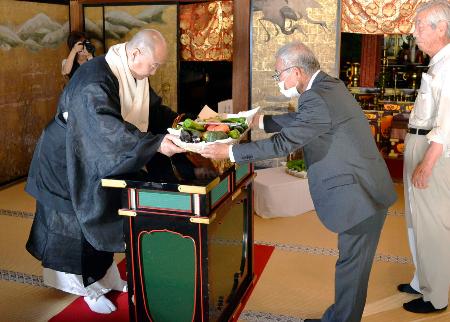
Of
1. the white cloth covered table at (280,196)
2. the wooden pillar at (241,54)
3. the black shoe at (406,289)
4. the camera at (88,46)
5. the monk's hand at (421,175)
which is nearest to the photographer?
the monk's hand at (421,175)

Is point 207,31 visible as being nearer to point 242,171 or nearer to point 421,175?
point 242,171

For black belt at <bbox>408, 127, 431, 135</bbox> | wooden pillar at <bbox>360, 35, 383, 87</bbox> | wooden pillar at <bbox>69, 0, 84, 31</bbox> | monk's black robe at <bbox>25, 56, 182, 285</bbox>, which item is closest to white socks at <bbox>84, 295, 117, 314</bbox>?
monk's black robe at <bbox>25, 56, 182, 285</bbox>

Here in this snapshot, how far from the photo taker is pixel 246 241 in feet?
10.5

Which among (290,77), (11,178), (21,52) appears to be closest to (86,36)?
(21,52)

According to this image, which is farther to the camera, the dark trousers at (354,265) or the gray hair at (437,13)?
the gray hair at (437,13)

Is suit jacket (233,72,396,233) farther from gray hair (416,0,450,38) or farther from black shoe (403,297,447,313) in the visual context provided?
black shoe (403,297,447,313)

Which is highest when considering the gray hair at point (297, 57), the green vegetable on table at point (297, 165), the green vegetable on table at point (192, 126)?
the gray hair at point (297, 57)

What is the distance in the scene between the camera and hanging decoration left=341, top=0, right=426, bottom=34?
4934 mm

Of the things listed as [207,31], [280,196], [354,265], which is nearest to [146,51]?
[354,265]

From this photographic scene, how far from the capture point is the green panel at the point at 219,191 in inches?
92.2

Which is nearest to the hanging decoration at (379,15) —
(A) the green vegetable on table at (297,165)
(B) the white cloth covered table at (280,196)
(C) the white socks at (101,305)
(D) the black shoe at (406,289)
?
(A) the green vegetable on table at (297,165)

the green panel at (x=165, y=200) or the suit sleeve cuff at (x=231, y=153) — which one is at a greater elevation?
the suit sleeve cuff at (x=231, y=153)

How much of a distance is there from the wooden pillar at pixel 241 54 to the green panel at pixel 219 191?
9.56ft

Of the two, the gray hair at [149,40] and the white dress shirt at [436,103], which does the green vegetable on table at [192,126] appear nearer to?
the gray hair at [149,40]
